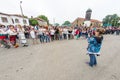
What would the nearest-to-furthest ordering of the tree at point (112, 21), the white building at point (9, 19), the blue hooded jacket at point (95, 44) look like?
the blue hooded jacket at point (95, 44), the white building at point (9, 19), the tree at point (112, 21)

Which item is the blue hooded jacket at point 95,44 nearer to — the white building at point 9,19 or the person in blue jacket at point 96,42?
the person in blue jacket at point 96,42

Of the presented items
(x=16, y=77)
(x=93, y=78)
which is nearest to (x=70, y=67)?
(x=93, y=78)

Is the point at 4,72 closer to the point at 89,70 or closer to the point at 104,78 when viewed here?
the point at 89,70

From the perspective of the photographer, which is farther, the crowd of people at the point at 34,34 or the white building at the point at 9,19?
the white building at the point at 9,19

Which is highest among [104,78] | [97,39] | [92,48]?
[97,39]

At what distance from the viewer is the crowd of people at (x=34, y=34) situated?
31.2 ft

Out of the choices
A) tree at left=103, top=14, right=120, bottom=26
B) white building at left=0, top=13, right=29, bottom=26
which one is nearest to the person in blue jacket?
white building at left=0, top=13, right=29, bottom=26

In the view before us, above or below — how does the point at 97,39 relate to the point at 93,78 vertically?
above

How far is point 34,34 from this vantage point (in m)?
11.0

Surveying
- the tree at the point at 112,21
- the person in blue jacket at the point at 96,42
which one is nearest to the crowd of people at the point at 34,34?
the person in blue jacket at the point at 96,42

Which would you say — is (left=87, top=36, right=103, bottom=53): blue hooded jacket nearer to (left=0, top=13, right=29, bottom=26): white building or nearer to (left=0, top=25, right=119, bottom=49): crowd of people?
(left=0, top=25, right=119, bottom=49): crowd of people

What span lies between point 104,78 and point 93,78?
38 cm

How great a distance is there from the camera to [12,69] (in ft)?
16.3

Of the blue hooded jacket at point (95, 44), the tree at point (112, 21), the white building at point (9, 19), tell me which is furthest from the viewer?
the tree at point (112, 21)
